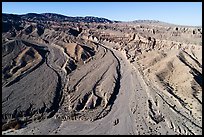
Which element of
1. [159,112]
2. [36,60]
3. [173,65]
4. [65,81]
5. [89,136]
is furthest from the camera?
[36,60]

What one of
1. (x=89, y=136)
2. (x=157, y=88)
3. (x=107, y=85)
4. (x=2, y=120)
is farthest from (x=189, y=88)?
(x=2, y=120)

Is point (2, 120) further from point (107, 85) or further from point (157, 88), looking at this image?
point (157, 88)

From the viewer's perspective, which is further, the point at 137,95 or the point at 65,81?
the point at 65,81

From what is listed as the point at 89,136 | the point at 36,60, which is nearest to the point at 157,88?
the point at 89,136

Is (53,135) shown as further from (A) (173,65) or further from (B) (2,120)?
(A) (173,65)

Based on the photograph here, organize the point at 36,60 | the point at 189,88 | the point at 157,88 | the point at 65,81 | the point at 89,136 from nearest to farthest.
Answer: the point at 89,136
the point at 189,88
the point at 157,88
the point at 65,81
the point at 36,60

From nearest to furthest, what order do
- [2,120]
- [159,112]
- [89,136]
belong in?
[89,136]
[2,120]
[159,112]
